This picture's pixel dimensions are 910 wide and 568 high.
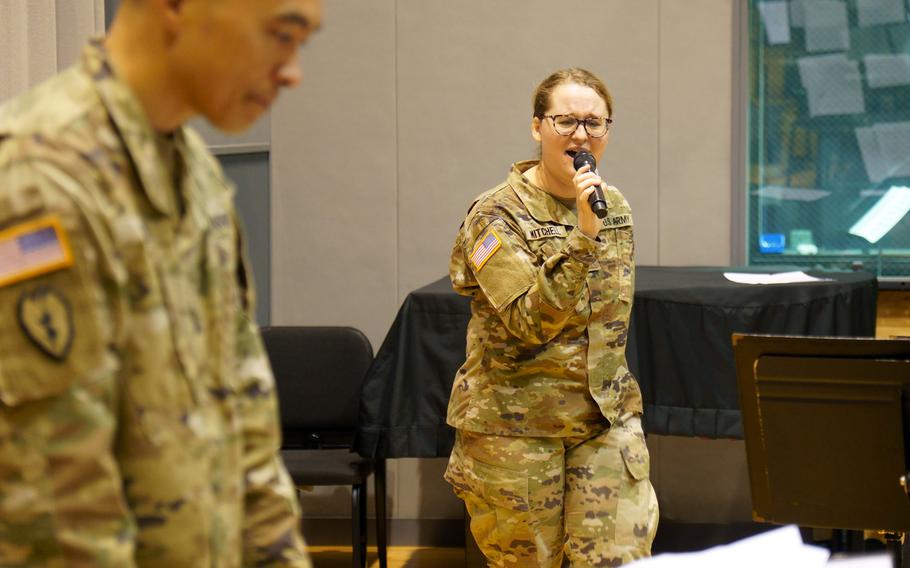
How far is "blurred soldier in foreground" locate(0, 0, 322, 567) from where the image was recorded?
0.86m

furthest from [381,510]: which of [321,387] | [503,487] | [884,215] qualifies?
[884,215]

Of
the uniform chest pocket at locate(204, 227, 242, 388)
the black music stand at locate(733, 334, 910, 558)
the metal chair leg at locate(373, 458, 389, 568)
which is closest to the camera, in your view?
the uniform chest pocket at locate(204, 227, 242, 388)

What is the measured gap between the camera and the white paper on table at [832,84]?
4754 mm

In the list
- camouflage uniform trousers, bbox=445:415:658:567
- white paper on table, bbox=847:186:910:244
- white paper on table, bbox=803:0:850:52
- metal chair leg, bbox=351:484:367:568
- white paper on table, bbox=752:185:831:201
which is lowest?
metal chair leg, bbox=351:484:367:568

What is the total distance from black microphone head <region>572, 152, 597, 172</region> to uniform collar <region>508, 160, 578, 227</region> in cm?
13

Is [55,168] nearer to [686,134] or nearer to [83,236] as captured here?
[83,236]

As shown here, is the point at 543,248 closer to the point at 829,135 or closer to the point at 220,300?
the point at 220,300

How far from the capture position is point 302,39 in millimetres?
1001

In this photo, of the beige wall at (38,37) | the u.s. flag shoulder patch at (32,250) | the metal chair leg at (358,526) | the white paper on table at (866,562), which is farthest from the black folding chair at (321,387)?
the u.s. flag shoulder patch at (32,250)

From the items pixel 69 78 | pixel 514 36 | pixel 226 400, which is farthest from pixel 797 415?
pixel 514 36

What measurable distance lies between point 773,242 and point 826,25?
0.98m

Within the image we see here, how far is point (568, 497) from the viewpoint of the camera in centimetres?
268

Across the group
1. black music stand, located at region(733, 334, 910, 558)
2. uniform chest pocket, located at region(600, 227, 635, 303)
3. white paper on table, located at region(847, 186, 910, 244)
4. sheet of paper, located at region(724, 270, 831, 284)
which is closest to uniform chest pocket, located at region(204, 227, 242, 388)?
black music stand, located at region(733, 334, 910, 558)

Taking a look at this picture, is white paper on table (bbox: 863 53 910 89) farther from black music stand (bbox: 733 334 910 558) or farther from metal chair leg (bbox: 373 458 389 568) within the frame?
black music stand (bbox: 733 334 910 558)
